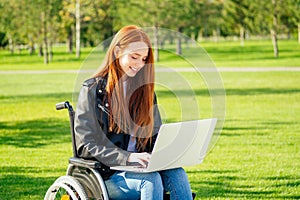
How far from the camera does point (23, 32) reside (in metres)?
42.7

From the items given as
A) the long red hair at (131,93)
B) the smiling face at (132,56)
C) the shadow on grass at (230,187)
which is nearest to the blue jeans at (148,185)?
the long red hair at (131,93)

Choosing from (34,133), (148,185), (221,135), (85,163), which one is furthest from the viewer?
(34,133)

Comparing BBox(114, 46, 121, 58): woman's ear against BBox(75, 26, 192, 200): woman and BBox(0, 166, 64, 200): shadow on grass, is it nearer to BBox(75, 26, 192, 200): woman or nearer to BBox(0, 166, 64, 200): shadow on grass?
BBox(75, 26, 192, 200): woman

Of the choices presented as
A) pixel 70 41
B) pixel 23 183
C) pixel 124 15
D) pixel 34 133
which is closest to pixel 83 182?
pixel 23 183

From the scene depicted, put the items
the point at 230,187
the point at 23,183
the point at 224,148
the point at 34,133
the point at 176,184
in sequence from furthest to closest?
the point at 34,133 < the point at 224,148 < the point at 23,183 < the point at 230,187 < the point at 176,184

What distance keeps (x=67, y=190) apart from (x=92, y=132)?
0.38m

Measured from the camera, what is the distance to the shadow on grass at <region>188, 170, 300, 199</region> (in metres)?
6.71

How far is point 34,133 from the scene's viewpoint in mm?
11656

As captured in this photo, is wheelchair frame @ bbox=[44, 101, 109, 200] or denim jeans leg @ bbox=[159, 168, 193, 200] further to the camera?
denim jeans leg @ bbox=[159, 168, 193, 200]

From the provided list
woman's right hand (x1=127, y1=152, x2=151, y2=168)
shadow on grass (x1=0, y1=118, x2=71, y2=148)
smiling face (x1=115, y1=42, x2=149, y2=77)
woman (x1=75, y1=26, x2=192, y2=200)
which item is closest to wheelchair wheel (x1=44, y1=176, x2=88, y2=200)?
woman (x1=75, y1=26, x2=192, y2=200)

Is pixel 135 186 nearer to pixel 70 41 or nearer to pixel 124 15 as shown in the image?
pixel 124 15

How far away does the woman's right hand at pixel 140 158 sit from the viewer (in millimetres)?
4387

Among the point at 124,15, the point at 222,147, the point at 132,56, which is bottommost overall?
the point at 124,15

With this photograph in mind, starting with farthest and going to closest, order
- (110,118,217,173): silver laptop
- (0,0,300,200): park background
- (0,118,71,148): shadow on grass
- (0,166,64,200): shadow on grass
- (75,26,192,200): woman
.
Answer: (0,118,71,148): shadow on grass, (0,0,300,200): park background, (0,166,64,200): shadow on grass, (75,26,192,200): woman, (110,118,217,173): silver laptop
